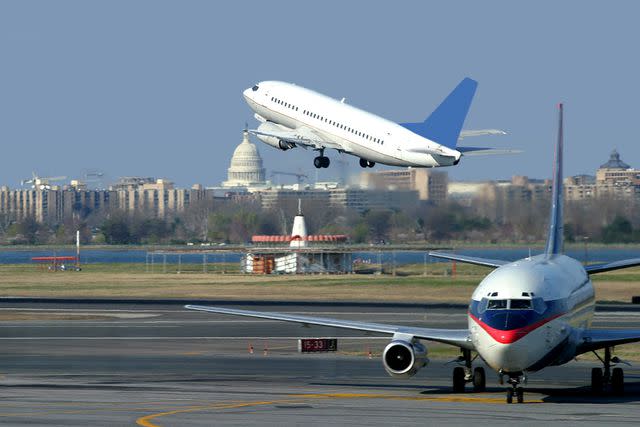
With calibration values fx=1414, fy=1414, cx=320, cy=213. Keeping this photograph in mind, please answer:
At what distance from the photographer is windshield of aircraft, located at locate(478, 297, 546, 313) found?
3675cm

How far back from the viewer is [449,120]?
4003 inches

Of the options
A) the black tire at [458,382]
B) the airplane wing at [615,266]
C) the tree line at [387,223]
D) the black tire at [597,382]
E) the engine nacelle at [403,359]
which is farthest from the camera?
the tree line at [387,223]

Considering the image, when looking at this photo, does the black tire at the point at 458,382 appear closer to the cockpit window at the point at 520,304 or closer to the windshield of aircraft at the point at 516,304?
the windshield of aircraft at the point at 516,304

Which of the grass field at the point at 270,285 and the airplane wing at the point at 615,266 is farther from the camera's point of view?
the grass field at the point at 270,285

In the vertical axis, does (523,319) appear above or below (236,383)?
above

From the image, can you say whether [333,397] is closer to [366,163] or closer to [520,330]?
[520,330]

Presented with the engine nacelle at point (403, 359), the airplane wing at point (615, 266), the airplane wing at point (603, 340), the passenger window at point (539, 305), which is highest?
the airplane wing at point (615, 266)

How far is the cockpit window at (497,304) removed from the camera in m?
36.8

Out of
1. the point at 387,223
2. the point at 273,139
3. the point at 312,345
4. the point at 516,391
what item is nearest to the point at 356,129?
the point at 273,139

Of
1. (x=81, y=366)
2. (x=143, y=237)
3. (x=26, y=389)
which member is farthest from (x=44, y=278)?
(x=26, y=389)

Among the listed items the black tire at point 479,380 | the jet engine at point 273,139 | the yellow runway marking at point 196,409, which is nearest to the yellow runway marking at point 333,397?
the yellow runway marking at point 196,409

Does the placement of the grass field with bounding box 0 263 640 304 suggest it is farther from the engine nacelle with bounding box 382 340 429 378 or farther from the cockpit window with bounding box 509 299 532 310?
the cockpit window with bounding box 509 299 532 310

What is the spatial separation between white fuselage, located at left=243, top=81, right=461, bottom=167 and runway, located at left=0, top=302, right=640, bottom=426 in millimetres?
27038

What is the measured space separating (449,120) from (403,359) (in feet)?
208
